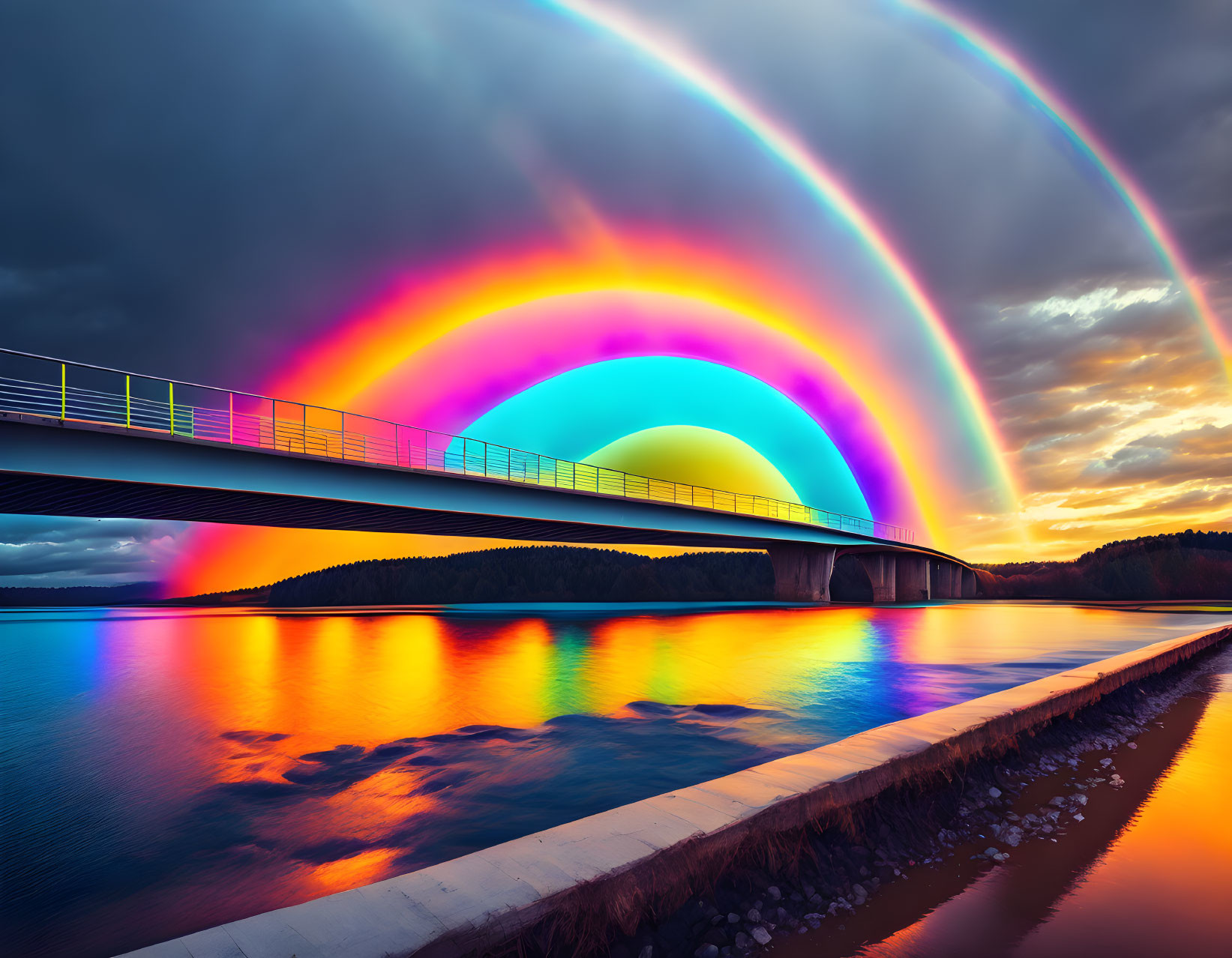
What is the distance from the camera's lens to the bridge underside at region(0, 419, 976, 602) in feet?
87.9

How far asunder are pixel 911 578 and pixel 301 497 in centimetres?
10438

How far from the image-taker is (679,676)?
20828mm

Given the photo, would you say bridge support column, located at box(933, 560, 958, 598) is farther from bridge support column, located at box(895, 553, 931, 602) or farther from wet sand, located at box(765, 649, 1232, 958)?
wet sand, located at box(765, 649, 1232, 958)

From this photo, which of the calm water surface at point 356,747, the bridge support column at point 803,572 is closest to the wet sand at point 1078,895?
the calm water surface at point 356,747

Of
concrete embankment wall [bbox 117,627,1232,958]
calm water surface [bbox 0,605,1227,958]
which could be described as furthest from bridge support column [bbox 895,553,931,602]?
concrete embankment wall [bbox 117,627,1232,958]

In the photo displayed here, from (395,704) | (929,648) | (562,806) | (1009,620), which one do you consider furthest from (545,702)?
(1009,620)

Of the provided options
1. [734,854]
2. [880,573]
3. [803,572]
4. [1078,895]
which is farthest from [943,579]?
[734,854]

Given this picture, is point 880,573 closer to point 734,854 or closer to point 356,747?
point 356,747

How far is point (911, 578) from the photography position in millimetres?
111750

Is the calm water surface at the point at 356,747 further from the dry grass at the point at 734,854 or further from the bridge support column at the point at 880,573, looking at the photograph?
the bridge support column at the point at 880,573

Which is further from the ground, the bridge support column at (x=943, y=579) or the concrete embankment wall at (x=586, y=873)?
the concrete embankment wall at (x=586, y=873)

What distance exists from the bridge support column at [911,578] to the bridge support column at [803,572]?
105 ft

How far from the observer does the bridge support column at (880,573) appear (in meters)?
98.8

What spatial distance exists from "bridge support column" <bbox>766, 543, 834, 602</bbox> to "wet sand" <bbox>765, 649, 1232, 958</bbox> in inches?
3038
